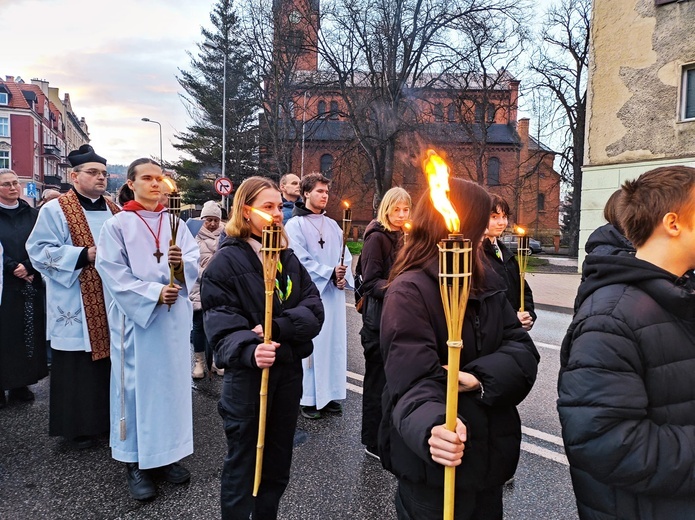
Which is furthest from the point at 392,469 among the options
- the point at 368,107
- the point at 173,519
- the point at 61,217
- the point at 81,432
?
the point at 368,107

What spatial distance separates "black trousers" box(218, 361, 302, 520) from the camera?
2.54 m

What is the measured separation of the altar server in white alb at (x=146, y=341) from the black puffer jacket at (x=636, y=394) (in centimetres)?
253

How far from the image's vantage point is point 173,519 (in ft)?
9.84

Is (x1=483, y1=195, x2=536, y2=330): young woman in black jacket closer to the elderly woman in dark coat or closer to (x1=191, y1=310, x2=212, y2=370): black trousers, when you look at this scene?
(x1=191, y1=310, x2=212, y2=370): black trousers

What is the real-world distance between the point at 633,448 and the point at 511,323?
61 cm

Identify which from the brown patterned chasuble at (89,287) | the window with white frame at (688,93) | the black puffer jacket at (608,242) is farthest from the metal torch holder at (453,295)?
the window with white frame at (688,93)

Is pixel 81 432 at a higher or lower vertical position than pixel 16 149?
lower

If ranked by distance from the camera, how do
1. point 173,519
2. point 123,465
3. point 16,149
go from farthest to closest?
point 16,149, point 123,465, point 173,519

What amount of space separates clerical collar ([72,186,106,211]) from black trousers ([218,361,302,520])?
2.32 m

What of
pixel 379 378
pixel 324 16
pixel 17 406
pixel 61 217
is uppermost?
pixel 324 16

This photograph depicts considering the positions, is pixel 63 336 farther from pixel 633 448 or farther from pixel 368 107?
pixel 368 107

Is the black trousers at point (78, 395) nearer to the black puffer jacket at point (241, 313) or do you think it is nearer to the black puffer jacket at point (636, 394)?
the black puffer jacket at point (241, 313)

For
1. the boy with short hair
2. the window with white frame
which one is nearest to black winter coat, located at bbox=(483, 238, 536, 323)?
the boy with short hair

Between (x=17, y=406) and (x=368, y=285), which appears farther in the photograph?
(x=17, y=406)
